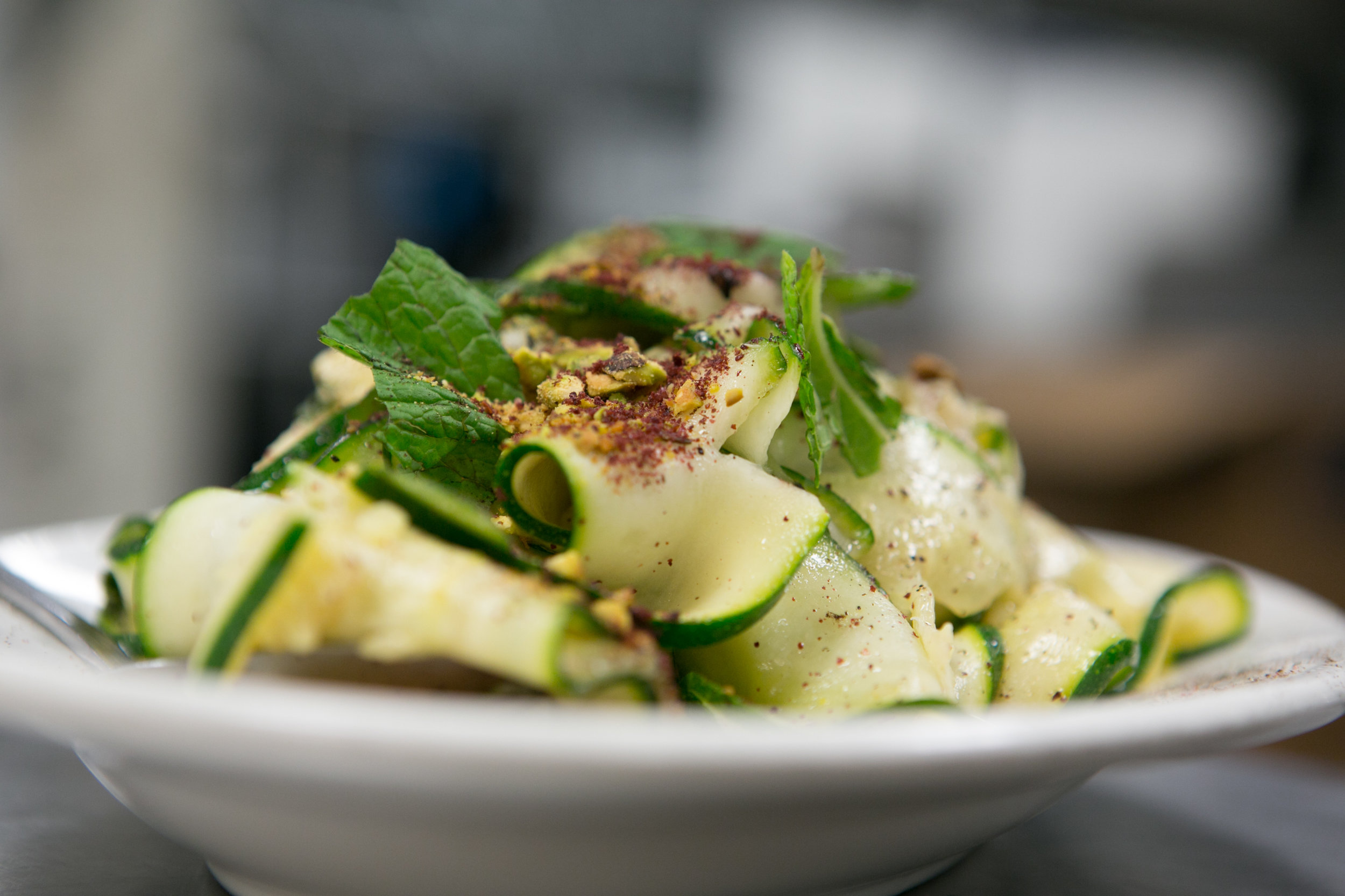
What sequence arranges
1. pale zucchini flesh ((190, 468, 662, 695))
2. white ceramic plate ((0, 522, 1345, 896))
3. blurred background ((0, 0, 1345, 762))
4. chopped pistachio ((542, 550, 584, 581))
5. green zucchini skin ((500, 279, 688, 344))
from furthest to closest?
blurred background ((0, 0, 1345, 762)) < green zucchini skin ((500, 279, 688, 344)) < chopped pistachio ((542, 550, 584, 581)) < pale zucchini flesh ((190, 468, 662, 695)) < white ceramic plate ((0, 522, 1345, 896))

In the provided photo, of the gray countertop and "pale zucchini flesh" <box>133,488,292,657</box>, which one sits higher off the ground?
"pale zucchini flesh" <box>133,488,292,657</box>

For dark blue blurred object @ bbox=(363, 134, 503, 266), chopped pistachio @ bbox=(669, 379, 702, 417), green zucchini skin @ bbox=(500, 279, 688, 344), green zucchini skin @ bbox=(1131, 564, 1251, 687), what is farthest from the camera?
dark blue blurred object @ bbox=(363, 134, 503, 266)

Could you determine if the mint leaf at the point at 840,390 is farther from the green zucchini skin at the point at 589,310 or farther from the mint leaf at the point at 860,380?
the green zucchini skin at the point at 589,310

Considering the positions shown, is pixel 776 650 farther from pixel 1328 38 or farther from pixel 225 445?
pixel 1328 38

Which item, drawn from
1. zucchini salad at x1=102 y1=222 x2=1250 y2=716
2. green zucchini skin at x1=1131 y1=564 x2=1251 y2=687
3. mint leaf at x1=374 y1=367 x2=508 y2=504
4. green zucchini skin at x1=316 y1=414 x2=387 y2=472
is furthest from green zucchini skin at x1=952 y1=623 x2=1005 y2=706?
green zucchini skin at x1=316 y1=414 x2=387 y2=472

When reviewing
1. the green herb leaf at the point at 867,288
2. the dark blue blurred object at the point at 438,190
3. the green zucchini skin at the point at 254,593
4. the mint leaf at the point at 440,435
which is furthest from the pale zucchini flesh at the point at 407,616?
the dark blue blurred object at the point at 438,190

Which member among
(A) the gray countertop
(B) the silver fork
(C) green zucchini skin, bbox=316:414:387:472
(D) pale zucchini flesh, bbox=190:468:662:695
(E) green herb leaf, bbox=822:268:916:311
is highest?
(E) green herb leaf, bbox=822:268:916:311

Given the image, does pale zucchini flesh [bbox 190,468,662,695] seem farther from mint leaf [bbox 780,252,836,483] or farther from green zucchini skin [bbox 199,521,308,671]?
mint leaf [bbox 780,252,836,483]
